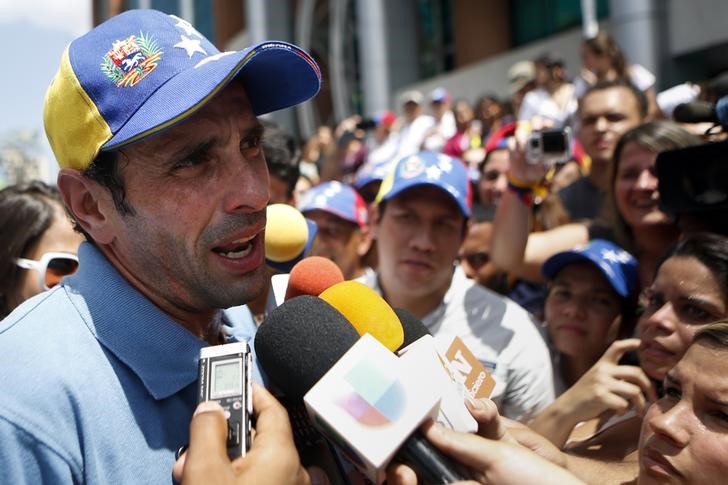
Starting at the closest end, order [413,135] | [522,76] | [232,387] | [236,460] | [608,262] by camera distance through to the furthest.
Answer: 1. [236,460]
2. [232,387]
3. [608,262]
4. [522,76]
5. [413,135]

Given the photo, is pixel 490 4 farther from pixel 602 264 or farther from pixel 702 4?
pixel 602 264

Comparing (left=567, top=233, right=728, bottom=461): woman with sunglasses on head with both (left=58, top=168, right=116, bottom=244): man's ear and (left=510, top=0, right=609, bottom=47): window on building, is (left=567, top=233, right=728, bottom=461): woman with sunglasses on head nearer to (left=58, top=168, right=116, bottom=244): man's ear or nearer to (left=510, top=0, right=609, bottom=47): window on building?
(left=58, top=168, right=116, bottom=244): man's ear

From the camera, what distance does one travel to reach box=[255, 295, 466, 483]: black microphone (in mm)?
1329

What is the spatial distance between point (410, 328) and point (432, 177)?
1.65 meters

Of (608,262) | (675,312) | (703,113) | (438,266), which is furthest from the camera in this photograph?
(438,266)

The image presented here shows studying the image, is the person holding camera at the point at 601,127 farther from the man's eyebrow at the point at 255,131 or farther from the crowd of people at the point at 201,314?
the man's eyebrow at the point at 255,131

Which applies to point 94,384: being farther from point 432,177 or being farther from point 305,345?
point 432,177

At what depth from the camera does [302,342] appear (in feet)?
4.52

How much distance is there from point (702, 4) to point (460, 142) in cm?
494

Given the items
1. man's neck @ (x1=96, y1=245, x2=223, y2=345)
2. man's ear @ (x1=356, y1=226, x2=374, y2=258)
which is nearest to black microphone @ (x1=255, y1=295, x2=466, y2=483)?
man's neck @ (x1=96, y1=245, x2=223, y2=345)

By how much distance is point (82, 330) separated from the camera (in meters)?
1.41

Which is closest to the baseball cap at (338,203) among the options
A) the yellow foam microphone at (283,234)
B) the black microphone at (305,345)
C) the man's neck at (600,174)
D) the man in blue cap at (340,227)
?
the man in blue cap at (340,227)

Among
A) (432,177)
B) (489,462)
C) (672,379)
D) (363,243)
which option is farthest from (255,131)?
(363,243)

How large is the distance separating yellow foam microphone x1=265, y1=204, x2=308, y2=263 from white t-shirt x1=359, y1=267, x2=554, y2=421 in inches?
30.3
